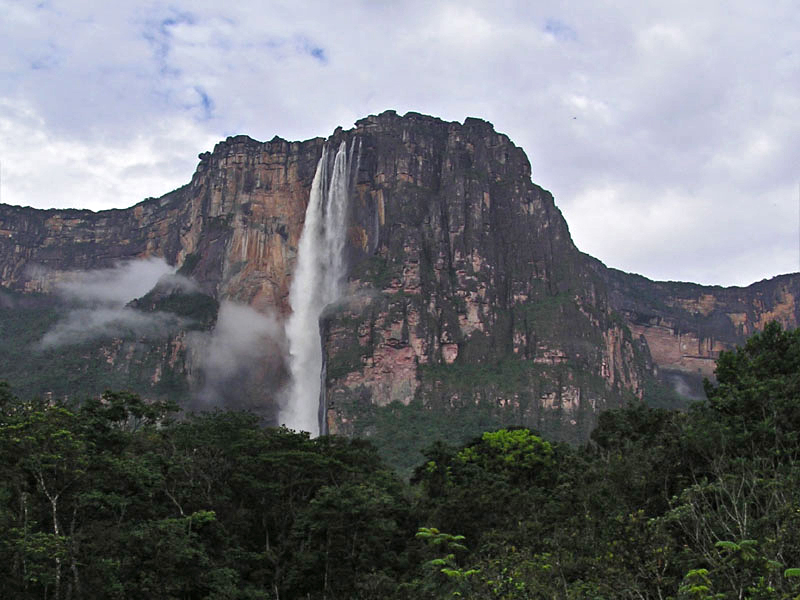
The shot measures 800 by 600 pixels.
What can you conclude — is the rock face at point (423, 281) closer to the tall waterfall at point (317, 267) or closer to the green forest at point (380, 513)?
the tall waterfall at point (317, 267)

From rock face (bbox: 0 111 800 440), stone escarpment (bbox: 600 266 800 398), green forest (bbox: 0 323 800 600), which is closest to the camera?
green forest (bbox: 0 323 800 600)

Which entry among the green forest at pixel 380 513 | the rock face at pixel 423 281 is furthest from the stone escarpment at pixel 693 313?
the green forest at pixel 380 513

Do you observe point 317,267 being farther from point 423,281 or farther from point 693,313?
point 693,313

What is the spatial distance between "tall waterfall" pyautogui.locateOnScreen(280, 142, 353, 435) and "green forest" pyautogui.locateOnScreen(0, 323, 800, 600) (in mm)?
67327

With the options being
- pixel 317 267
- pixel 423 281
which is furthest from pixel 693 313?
pixel 317 267

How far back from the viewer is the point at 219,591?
2731 cm

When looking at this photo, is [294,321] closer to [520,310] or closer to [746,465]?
[520,310]

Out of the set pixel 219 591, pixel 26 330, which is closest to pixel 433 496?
pixel 219 591

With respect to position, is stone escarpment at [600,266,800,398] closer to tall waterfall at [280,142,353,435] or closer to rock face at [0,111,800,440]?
rock face at [0,111,800,440]

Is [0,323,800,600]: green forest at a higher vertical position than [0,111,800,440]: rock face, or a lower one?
lower

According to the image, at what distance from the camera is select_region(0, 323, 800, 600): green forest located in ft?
63.3

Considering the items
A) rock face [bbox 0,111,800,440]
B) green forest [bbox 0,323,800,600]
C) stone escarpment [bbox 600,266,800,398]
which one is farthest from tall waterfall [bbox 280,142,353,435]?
green forest [bbox 0,323,800,600]

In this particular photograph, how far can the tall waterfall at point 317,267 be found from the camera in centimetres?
10656

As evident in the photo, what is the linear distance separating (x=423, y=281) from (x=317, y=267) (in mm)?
15071
